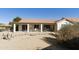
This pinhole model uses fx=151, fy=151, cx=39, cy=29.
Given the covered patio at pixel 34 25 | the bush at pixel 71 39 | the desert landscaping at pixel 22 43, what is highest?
the covered patio at pixel 34 25

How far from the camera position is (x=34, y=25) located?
2936 cm

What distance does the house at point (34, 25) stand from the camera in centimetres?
2853

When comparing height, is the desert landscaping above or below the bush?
below

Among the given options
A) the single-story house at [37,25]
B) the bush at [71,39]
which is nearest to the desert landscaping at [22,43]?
the bush at [71,39]

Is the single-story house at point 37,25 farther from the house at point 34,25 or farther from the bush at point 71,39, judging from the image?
the bush at point 71,39

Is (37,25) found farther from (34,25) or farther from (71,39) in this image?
(71,39)

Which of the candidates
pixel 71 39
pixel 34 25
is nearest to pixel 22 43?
pixel 71 39

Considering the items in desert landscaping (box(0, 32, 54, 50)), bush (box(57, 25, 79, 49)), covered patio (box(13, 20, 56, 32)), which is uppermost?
covered patio (box(13, 20, 56, 32))

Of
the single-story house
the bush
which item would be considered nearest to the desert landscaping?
the bush

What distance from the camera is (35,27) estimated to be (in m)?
29.5

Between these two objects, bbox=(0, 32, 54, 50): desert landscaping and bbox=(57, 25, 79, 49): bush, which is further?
bbox=(0, 32, 54, 50): desert landscaping

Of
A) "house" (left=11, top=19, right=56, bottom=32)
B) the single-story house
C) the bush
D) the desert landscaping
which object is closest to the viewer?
the bush

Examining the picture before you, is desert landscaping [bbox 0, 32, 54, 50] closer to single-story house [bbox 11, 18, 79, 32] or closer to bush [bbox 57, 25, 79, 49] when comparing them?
bush [bbox 57, 25, 79, 49]

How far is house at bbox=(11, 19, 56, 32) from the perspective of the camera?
28531 mm
